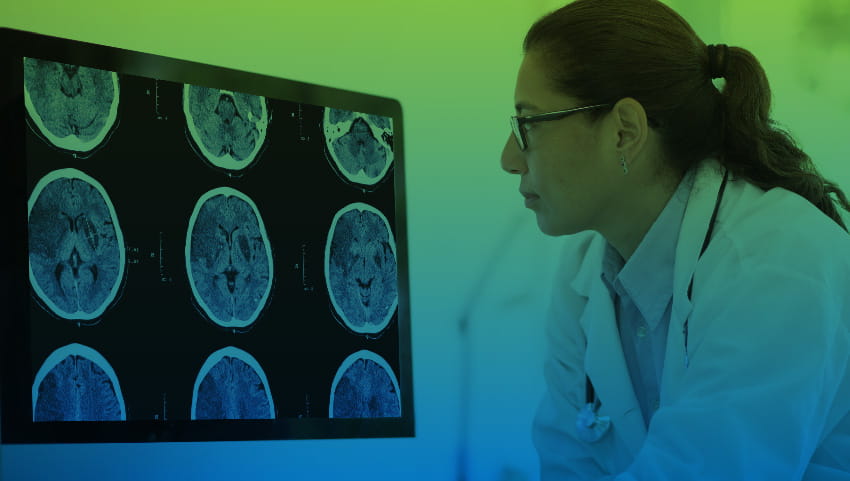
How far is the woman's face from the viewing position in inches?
50.5

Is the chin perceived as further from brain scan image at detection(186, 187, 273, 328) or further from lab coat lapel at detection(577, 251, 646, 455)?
brain scan image at detection(186, 187, 273, 328)

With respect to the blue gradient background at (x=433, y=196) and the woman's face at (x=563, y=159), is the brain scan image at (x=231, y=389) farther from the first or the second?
the woman's face at (x=563, y=159)

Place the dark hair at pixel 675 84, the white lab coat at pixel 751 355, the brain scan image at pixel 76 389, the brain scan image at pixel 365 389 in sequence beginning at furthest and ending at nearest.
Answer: the brain scan image at pixel 365 389, the dark hair at pixel 675 84, the brain scan image at pixel 76 389, the white lab coat at pixel 751 355

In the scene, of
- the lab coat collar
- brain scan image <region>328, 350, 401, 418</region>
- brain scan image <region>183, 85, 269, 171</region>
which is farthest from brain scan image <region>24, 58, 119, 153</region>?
the lab coat collar

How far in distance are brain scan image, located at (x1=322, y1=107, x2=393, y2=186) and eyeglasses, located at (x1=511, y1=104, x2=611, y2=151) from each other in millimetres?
265

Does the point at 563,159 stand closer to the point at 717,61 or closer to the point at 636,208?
the point at 636,208

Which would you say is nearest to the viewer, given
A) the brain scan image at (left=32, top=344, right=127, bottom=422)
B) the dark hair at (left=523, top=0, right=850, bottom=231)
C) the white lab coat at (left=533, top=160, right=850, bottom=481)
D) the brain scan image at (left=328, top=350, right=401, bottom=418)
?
the white lab coat at (left=533, top=160, right=850, bottom=481)

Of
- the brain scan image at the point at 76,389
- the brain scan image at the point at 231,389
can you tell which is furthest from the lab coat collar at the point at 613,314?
the brain scan image at the point at 76,389

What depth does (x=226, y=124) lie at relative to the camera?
4.42ft

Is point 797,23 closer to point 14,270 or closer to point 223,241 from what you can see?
point 223,241

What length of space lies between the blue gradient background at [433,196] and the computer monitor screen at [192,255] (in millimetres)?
152

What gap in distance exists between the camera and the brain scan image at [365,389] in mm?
1384

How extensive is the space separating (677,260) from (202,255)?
0.60m

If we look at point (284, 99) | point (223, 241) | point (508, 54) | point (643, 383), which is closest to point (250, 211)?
point (223, 241)
